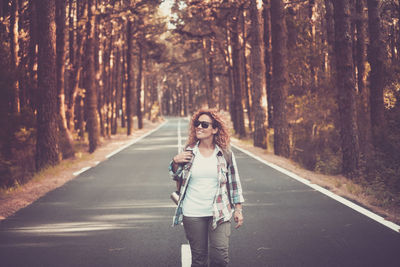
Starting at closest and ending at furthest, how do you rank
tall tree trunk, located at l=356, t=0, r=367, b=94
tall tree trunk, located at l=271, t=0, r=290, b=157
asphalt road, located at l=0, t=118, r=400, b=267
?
asphalt road, located at l=0, t=118, r=400, b=267 → tall tree trunk, located at l=271, t=0, r=290, b=157 → tall tree trunk, located at l=356, t=0, r=367, b=94

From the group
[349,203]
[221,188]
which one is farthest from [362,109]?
[221,188]

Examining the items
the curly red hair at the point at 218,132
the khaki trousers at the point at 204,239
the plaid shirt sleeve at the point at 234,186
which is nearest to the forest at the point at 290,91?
the plaid shirt sleeve at the point at 234,186

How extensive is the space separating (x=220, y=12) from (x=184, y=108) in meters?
83.1

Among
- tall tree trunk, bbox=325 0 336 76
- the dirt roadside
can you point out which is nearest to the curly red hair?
the dirt roadside

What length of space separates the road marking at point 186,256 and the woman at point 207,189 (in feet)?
3.96

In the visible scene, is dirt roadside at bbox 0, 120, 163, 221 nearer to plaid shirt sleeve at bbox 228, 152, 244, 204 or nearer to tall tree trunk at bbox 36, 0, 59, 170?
tall tree trunk at bbox 36, 0, 59, 170

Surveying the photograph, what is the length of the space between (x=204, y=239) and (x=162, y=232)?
294 cm

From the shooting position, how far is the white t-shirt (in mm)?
4305

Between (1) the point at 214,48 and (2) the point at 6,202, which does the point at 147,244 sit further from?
(1) the point at 214,48

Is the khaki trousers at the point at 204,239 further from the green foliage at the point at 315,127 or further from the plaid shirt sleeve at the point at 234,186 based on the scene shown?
the green foliage at the point at 315,127

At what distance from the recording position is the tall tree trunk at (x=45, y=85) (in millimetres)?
16328

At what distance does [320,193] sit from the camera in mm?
10156

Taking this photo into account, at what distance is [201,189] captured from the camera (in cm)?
434

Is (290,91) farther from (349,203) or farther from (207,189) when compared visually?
(207,189)
